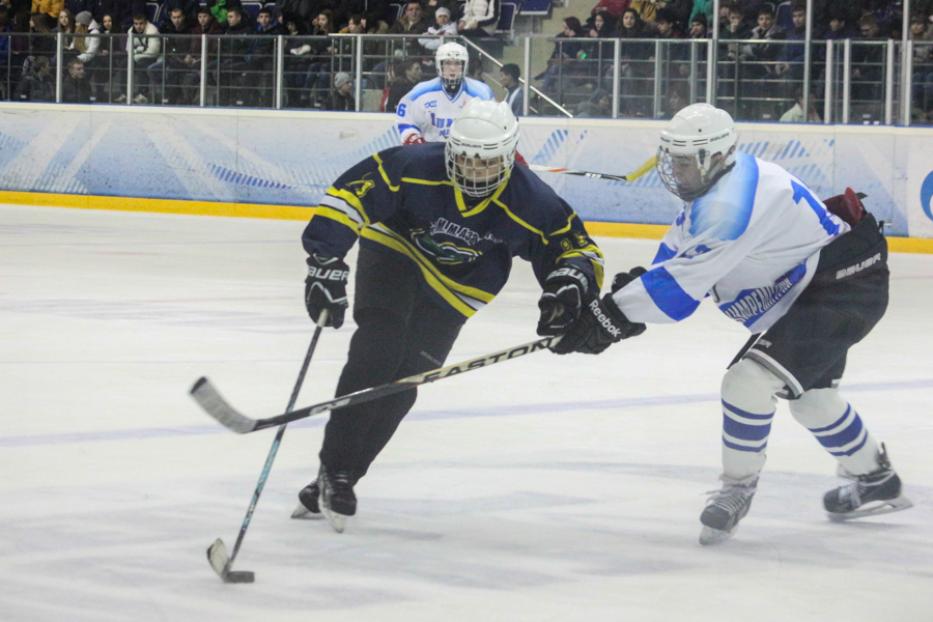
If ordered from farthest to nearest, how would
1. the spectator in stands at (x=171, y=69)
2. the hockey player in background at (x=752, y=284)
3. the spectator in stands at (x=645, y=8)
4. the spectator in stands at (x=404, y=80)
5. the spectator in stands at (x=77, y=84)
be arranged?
the spectator in stands at (x=77, y=84) < the spectator in stands at (x=171, y=69) < the spectator in stands at (x=404, y=80) < the spectator in stands at (x=645, y=8) < the hockey player in background at (x=752, y=284)

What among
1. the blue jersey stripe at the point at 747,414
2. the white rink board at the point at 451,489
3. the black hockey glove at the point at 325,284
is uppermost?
the black hockey glove at the point at 325,284

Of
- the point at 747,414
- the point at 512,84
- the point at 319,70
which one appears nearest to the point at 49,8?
the point at 319,70

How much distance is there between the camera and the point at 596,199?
44.2 feet

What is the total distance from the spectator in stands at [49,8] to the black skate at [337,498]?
565 inches

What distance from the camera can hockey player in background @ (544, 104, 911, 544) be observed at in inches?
154

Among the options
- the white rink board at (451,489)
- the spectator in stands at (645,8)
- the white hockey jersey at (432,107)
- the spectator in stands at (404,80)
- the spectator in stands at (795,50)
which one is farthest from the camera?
the spectator in stands at (404,80)

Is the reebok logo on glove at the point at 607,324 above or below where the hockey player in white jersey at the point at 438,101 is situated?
below

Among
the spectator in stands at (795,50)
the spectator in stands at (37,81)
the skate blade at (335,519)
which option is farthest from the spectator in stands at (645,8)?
the skate blade at (335,519)

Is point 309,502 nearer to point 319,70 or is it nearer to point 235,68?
point 319,70

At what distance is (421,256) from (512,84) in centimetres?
957

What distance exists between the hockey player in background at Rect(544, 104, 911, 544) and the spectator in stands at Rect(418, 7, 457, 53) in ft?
33.2

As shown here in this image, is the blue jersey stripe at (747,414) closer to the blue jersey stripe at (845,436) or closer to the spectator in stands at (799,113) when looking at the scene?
the blue jersey stripe at (845,436)

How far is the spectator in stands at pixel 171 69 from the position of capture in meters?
15.2

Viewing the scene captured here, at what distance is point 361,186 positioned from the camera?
4.14m
